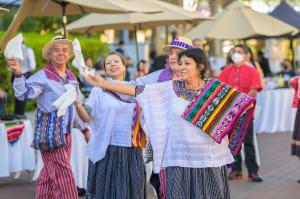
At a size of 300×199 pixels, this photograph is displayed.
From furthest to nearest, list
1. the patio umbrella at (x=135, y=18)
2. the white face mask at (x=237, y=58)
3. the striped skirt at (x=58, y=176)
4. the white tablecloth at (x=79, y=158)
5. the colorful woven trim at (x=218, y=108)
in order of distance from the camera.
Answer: the patio umbrella at (x=135, y=18), the white face mask at (x=237, y=58), the white tablecloth at (x=79, y=158), the striped skirt at (x=58, y=176), the colorful woven trim at (x=218, y=108)

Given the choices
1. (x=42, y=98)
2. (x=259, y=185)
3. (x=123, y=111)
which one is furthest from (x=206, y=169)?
(x=259, y=185)

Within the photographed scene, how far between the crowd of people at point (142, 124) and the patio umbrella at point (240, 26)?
26.7 feet

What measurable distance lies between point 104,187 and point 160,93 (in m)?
1.42

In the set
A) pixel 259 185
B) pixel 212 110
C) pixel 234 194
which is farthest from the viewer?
pixel 259 185

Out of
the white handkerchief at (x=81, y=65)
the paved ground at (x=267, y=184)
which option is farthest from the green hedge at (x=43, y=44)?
the white handkerchief at (x=81, y=65)

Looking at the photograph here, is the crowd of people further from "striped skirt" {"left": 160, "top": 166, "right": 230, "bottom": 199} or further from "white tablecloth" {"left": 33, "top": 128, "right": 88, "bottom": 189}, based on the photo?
"white tablecloth" {"left": 33, "top": 128, "right": 88, "bottom": 189}

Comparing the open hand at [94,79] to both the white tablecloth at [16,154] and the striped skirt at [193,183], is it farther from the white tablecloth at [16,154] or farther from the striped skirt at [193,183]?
the white tablecloth at [16,154]

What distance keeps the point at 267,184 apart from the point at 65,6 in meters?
3.51

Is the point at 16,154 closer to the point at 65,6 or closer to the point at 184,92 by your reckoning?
the point at 65,6

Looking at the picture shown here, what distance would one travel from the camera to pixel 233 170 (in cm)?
1060

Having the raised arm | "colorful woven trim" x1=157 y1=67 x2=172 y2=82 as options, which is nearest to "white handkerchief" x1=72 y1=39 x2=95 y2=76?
the raised arm

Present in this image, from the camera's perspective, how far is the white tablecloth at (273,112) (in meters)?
17.2

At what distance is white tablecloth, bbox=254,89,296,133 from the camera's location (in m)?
17.2

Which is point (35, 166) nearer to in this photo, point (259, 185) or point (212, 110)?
point (259, 185)
